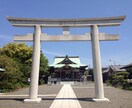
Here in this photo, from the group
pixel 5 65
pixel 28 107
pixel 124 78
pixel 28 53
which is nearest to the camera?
pixel 28 107

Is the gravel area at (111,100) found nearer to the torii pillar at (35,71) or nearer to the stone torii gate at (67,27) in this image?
the stone torii gate at (67,27)

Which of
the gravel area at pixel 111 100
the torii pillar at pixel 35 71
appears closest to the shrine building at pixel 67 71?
the gravel area at pixel 111 100

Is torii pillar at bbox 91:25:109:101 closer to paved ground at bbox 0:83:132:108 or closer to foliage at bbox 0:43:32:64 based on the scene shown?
paved ground at bbox 0:83:132:108

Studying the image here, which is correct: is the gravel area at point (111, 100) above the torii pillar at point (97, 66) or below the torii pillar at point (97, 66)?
below

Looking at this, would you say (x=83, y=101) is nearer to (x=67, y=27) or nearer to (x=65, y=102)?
(x=65, y=102)

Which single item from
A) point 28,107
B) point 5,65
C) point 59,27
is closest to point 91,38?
point 59,27

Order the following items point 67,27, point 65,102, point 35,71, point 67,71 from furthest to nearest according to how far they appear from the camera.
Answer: point 67,71 < point 67,27 < point 35,71 < point 65,102

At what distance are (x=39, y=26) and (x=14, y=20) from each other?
185 cm

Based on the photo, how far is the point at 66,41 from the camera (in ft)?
54.6

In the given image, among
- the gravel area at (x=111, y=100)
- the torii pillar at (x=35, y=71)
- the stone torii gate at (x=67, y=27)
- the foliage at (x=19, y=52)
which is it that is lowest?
the gravel area at (x=111, y=100)

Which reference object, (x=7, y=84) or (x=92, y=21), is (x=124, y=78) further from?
(x=92, y=21)

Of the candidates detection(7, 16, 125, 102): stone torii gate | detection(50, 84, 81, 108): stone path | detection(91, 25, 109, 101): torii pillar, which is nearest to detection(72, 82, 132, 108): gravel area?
detection(50, 84, 81, 108): stone path

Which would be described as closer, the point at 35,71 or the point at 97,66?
the point at 35,71

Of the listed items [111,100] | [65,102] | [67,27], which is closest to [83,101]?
[65,102]
